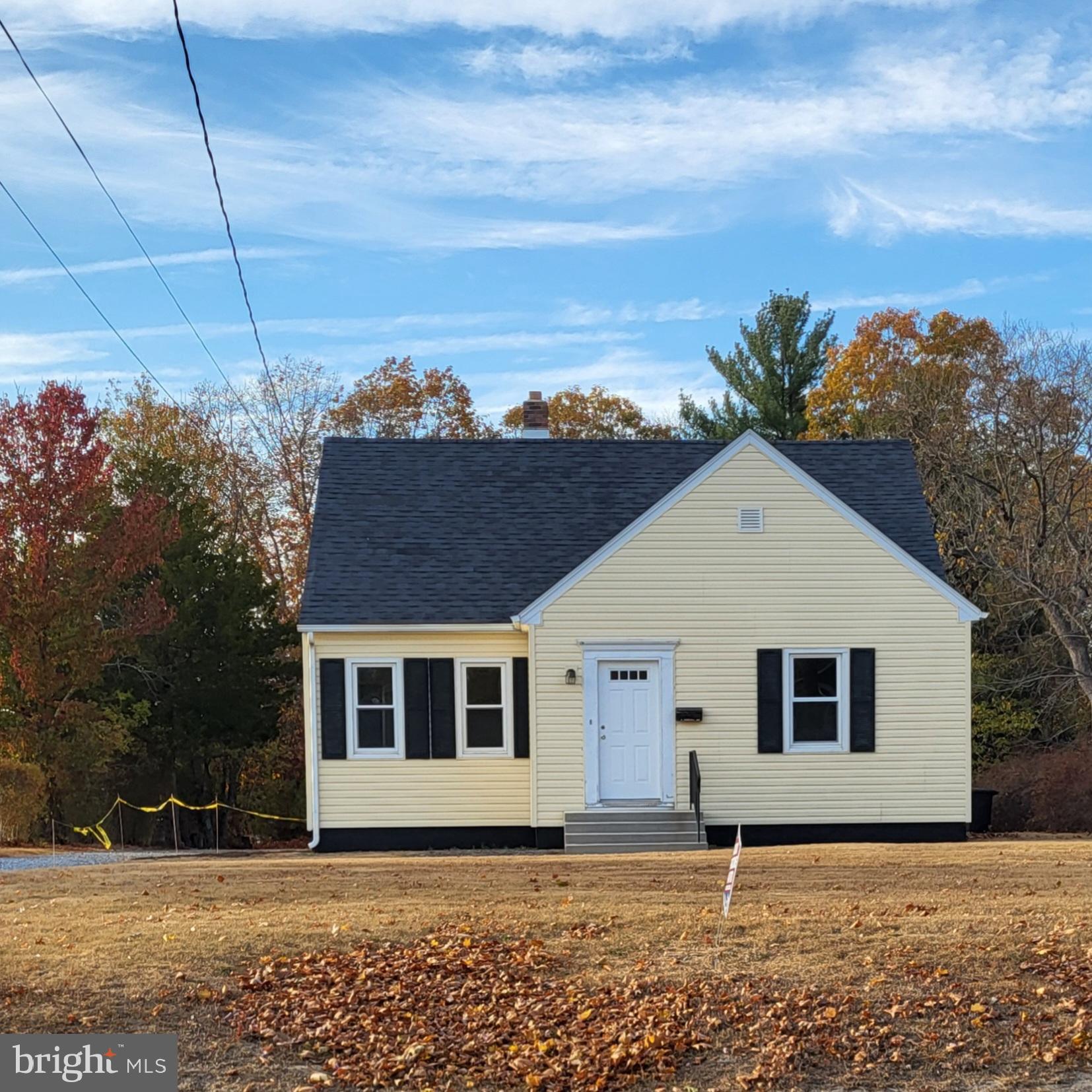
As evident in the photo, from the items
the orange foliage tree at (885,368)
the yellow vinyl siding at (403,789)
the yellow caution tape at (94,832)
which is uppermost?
the orange foliage tree at (885,368)

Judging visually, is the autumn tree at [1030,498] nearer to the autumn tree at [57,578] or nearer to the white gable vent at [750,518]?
the white gable vent at [750,518]

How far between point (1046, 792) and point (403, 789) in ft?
39.8

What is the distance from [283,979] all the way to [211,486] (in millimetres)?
30551

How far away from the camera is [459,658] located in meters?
19.3

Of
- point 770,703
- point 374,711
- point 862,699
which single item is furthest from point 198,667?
point 862,699

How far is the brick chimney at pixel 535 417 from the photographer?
2352 cm

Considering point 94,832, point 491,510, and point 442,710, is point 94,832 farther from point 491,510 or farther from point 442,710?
point 491,510

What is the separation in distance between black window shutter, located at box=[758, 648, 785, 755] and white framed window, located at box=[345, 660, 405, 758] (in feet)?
16.7

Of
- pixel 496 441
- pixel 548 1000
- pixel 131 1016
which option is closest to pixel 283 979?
pixel 131 1016

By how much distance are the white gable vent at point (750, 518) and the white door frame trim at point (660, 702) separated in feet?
6.38

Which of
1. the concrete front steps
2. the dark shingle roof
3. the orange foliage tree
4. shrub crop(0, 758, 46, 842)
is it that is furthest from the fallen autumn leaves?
the orange foliage tree

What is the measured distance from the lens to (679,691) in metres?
18.9

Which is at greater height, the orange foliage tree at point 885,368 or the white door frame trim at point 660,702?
the orange foliage tree at point 885,368

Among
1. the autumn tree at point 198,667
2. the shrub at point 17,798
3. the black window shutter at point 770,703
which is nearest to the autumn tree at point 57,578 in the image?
the shrub at point 17,798
